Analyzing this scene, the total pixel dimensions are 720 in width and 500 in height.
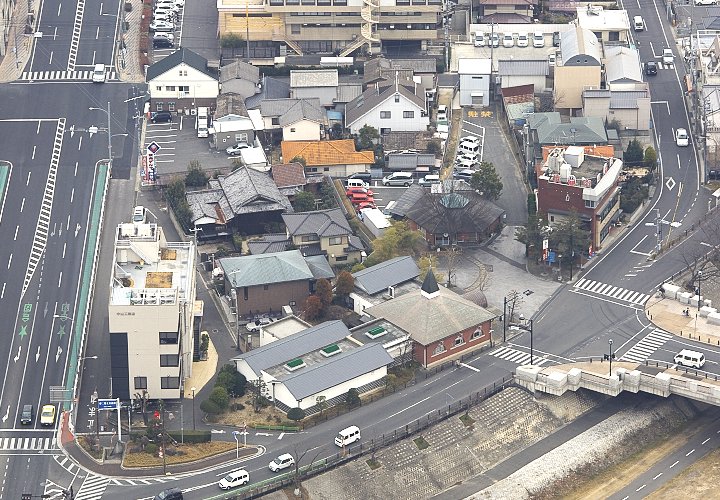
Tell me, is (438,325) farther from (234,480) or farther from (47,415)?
(47,415)

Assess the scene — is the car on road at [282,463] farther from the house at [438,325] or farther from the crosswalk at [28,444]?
the house at [438,325]

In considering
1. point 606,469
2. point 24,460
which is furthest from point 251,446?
point 606,469

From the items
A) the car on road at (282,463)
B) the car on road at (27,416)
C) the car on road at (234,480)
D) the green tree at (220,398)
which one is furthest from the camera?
the green tree at (220,398)

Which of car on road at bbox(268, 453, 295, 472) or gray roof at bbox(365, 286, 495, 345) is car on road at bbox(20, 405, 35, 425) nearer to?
car on road at bbox(268, 453, 295, 472)

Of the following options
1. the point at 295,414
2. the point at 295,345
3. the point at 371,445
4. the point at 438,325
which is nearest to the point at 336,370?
the point at 295,345

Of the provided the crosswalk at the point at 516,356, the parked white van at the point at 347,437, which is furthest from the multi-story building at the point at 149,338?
the crosswalk at the point at 516,356

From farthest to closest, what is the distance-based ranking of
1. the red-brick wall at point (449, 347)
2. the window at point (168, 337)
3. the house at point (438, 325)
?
1. the house at point (438, 325)
2. the red-brick wall at point (449, 347)
3. the window at point (168, 337)
